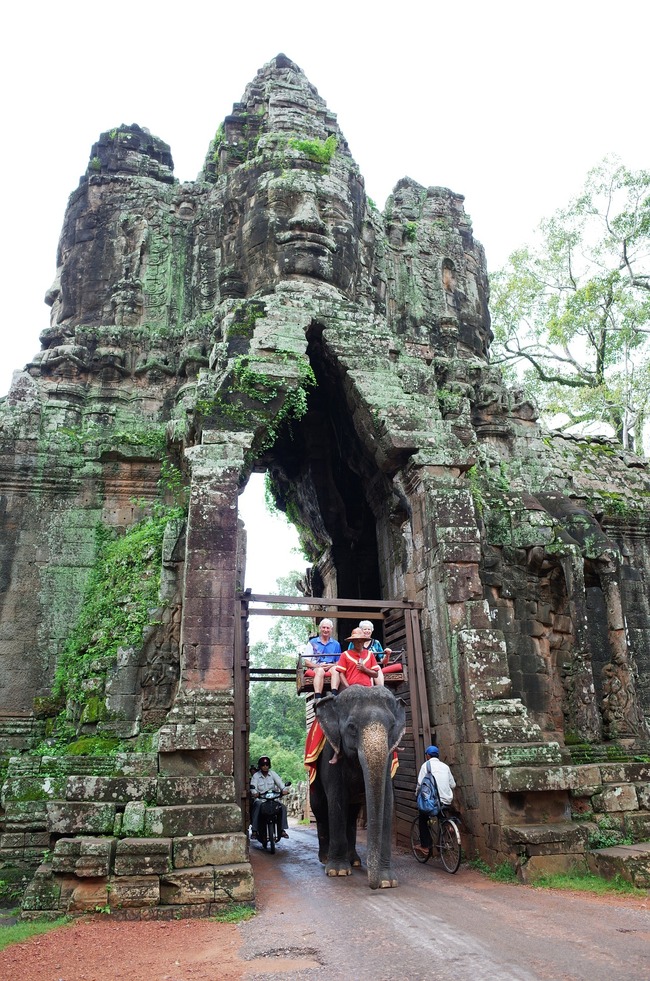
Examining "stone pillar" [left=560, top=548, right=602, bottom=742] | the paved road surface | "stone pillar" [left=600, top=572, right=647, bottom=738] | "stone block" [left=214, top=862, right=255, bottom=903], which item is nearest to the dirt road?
the paved road surface

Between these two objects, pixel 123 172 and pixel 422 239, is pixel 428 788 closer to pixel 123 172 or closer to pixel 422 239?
pixel 422 239

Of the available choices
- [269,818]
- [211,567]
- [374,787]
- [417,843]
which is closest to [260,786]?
[269,818]

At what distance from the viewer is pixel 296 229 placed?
41.3ft

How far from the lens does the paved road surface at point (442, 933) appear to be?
15.2ft

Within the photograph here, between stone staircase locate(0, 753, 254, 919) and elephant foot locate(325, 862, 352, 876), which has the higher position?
stone staircase locate(0, 753, 254, 919)

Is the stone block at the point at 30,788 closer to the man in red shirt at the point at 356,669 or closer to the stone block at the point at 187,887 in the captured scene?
the stone block at the point at 187,887

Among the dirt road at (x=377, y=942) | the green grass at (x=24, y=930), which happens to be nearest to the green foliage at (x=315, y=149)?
the dirt road at (x=377, y=942)

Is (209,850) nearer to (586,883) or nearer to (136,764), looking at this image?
(136,764)

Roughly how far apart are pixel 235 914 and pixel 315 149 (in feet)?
38.7

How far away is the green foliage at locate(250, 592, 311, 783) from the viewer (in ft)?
117

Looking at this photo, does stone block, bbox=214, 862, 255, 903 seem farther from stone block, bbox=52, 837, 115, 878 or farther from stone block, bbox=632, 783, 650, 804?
stone block, bbox=632, 783, 650, 804

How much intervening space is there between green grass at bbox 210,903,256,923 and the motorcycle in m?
4.52

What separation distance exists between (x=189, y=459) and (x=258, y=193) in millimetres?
6005

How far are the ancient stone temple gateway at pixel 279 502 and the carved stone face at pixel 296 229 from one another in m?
0.05
